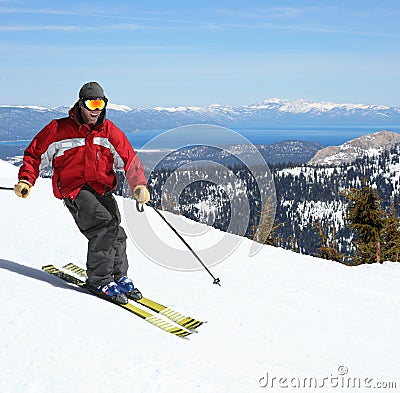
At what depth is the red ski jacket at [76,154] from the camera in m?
6.11

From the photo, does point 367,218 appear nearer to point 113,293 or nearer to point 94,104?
point 113,293

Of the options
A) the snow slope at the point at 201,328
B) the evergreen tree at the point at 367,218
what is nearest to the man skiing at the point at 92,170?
the snow slope at the point at 201,328

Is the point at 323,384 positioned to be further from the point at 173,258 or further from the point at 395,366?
the point at 173,258

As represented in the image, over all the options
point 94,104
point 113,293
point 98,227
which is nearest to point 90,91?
point 94,104

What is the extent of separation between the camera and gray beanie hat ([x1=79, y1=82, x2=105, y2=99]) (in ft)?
19.4

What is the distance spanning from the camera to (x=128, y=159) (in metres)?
6.48

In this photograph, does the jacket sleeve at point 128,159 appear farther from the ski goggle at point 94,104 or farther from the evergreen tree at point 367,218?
the evergreen tree at point 367,218

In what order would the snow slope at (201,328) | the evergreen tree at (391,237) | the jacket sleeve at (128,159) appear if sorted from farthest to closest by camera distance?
the evergreen tree at (391,237)
the jacket sleeve at (128,159)
the snow slope at (201,328)

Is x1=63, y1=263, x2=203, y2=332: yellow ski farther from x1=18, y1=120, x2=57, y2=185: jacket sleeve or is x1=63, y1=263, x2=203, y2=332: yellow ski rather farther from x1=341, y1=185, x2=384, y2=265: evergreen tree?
x1=341, y1=185, x2=384, y2=265: evergreen tree

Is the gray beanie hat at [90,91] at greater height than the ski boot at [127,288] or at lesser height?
greater

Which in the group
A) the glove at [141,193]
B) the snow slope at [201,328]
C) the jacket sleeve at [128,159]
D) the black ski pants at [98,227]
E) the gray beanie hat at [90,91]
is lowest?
the snow slope at [201,328]

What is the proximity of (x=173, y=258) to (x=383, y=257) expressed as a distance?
32162 mm

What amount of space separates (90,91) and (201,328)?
341 centimetres

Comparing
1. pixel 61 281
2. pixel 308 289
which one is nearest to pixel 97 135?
pixel 61 281
